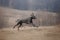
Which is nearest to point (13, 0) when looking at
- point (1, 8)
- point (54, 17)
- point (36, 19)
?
point (1, 8)

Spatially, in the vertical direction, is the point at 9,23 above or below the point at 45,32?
above

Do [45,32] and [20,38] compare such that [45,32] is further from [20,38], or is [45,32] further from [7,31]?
[7,31]

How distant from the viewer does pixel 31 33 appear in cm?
244

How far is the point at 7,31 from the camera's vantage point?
2426mm

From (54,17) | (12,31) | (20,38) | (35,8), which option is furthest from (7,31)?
(54,17)

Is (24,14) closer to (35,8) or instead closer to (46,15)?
(35,8)

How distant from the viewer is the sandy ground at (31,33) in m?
2.43

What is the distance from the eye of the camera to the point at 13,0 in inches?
98.3

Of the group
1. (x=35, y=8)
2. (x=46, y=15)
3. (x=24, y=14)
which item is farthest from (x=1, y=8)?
(x=46, y=15)

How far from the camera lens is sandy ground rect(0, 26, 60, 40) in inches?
95.6

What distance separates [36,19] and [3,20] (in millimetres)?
534

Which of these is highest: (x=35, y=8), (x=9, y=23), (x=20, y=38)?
(x=35, y=8)

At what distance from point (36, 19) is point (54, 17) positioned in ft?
0.98

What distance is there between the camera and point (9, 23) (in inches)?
96.2
